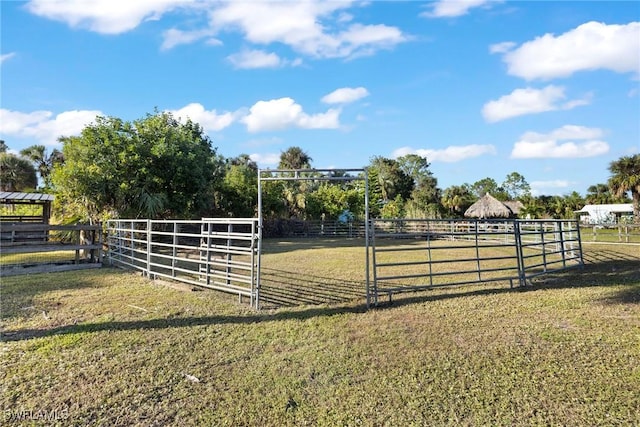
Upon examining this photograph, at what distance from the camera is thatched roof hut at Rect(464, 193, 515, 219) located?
36.5m

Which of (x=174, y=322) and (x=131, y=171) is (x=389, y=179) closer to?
(x=131, y=171)

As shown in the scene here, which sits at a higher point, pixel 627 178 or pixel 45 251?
pixel 627 178

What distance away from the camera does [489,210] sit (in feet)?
121

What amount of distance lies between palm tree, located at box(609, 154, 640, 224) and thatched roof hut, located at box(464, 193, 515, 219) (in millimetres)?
8880

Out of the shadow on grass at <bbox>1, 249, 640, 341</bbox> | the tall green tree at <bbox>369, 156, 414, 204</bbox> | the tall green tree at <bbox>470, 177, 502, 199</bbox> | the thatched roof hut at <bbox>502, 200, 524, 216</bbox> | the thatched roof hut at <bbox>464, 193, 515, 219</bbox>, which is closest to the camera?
the shadow on grass at <bbox>1, 249, 640, 341</bbox>

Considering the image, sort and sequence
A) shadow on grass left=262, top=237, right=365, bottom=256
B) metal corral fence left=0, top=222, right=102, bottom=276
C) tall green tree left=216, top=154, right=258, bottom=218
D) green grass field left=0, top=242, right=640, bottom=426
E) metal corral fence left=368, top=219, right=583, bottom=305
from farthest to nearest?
tall green tree left=216, top=154, right=258, bottom=218 < shadow on grass left=262, top=237, right=365, bottom=256 < metal corral fence left=0, top=222, right=102, bottom=276 < metal corral fence left=368, top=219, right=583, bottom=305 < green grass field left=0, top=242, right=640, bottom=426

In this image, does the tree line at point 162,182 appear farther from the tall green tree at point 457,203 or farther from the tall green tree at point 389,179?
the tall green tree at point 389,179

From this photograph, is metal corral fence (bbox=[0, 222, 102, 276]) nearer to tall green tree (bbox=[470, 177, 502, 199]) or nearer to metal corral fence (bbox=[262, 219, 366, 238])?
metal corral fence (bbox=[262, 219, 366, 238])

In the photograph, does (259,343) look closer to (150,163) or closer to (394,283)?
(394,283)

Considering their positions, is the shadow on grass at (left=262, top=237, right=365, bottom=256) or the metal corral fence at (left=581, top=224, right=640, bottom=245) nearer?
the metal corral fence at (left=581, top=224, right=640, bottom=245)

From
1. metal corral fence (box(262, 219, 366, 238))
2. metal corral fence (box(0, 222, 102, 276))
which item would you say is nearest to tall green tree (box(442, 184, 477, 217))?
metal corral fence (box(262, 219, 366, 238))

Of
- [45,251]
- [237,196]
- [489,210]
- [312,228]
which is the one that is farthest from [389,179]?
[45,251]

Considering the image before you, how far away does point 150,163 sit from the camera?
1594cm

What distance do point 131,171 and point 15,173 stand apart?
73.7ft
